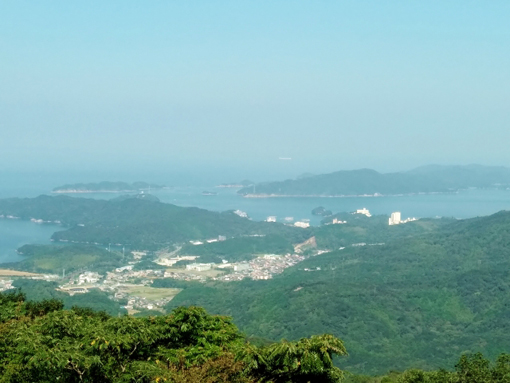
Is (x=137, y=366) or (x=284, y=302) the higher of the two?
(x=137, y=366)

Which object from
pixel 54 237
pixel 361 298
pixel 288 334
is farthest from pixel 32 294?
pixel 54 237

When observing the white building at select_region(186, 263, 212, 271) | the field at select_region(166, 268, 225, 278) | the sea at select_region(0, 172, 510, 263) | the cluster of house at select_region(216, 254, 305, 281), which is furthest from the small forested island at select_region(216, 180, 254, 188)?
the field at select_region(166, 268, 225, 278)

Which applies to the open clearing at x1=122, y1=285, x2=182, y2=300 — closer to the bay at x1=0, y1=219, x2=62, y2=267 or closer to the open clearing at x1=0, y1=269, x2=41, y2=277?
the open clearing at x1=0, y1=269, x2=41, y2=277

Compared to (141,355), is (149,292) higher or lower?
lower

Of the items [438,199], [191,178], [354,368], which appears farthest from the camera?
[191,178]

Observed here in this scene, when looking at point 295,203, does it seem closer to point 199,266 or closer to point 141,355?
point 199,266

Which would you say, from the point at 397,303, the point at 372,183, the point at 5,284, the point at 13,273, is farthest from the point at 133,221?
the point at 372,183

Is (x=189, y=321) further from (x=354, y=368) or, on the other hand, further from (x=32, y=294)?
(x=32, y=294)
